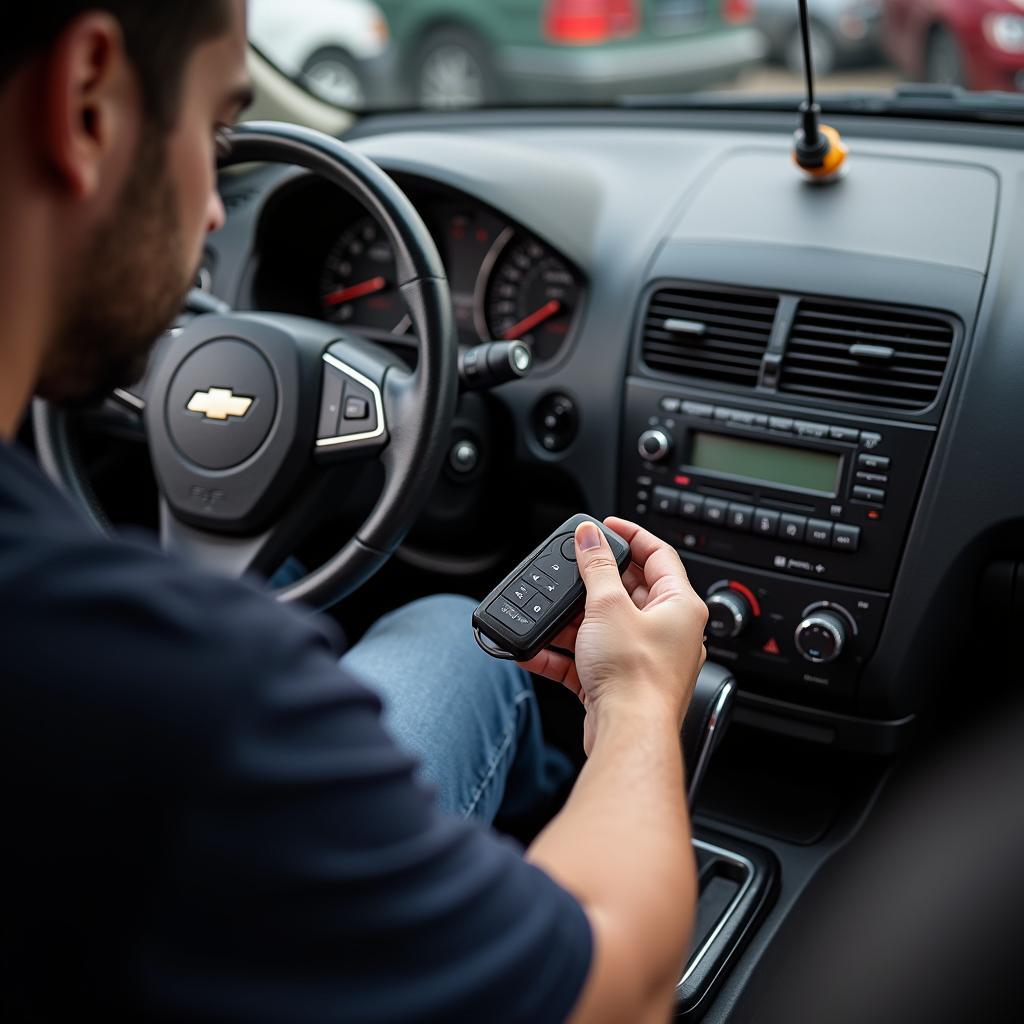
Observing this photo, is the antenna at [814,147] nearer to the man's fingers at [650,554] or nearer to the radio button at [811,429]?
the radio button at [811,429]

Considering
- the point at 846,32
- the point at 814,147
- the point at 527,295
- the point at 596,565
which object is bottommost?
the point at 596,565

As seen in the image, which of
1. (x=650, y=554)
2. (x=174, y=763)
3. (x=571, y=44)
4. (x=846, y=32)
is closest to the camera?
(x=174, y=763)

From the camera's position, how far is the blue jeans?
56.4 inches

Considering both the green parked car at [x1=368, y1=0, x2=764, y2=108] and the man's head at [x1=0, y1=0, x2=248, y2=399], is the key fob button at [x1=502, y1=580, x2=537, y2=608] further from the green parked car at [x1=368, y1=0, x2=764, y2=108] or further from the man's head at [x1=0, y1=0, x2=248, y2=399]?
the green parked car at [x1=368, y1=0, x2=764, y2=108]

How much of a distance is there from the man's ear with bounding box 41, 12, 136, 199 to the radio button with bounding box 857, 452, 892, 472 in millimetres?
1170

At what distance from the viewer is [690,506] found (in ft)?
6.00

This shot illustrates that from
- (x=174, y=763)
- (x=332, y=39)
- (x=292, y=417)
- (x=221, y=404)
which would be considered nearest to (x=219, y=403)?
(x=221, y=404)

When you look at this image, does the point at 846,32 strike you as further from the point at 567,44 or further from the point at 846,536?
the point at 846,536

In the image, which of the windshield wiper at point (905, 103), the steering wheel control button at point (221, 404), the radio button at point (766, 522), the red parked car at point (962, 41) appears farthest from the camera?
the red parked car at point (962, 41)

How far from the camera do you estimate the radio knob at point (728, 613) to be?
1.80m

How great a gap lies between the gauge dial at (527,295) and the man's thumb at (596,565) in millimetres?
799

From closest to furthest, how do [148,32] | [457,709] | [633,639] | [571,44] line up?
1. [148,32]
2. [633,639]
3. [457,709]
4. [571,44]

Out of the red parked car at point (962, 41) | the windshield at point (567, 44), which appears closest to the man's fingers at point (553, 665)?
the red parked car at point (962, 41)

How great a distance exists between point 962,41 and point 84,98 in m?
2.78
